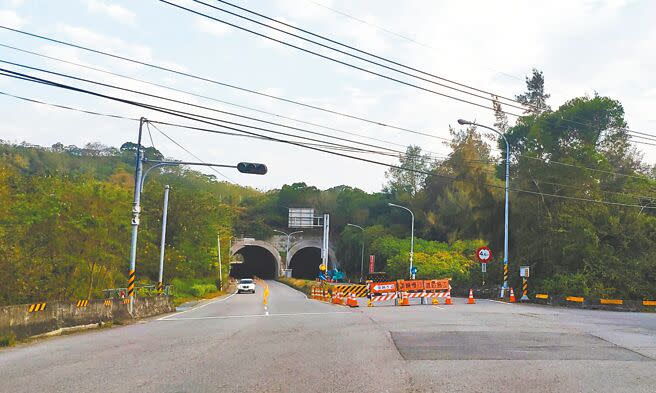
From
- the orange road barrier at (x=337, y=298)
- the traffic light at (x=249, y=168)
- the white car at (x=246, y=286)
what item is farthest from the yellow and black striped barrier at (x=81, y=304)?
the white car at (x=246, y=286)

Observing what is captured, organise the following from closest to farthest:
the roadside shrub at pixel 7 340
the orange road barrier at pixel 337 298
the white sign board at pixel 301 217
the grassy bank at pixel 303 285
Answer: the roadside shrub at pixel 7 340
the orange road barrier at pixel 337 298
the grassy bank at pixel 303 285
the white sign board at pixel 301 217

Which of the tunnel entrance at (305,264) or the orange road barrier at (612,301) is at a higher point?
the orange road barrier at (612,301)

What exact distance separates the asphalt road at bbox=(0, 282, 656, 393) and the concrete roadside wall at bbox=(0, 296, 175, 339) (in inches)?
31.4

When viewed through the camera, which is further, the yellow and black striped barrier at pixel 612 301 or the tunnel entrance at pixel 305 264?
the tunnel entrance at pixel 305 264

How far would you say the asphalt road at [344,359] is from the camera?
8.35 m

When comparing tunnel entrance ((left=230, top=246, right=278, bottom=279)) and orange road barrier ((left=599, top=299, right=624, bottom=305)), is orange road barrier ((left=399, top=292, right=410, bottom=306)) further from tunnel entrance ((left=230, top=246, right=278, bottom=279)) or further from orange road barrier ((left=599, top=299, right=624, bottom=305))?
tunnel entrance ((left=230, top=246, right=278, bottom=279))

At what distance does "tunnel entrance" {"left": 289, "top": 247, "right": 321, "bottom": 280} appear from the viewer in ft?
388

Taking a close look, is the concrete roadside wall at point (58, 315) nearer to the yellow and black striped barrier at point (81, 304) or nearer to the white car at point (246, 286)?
the yellow and black striped barrier at point (81, 304)

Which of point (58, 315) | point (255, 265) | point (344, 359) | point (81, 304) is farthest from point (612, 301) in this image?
point (255, 265)

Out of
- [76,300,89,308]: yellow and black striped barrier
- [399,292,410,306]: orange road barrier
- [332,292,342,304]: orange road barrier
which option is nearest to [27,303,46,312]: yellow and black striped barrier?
[76,300,89,308]: yellow and black striped barrier

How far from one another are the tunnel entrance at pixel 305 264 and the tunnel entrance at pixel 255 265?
15.3 ft

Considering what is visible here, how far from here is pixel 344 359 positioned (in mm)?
10711

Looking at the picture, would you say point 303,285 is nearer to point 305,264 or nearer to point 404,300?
point 404,300

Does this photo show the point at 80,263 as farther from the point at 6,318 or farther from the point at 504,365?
the point at 504,365
